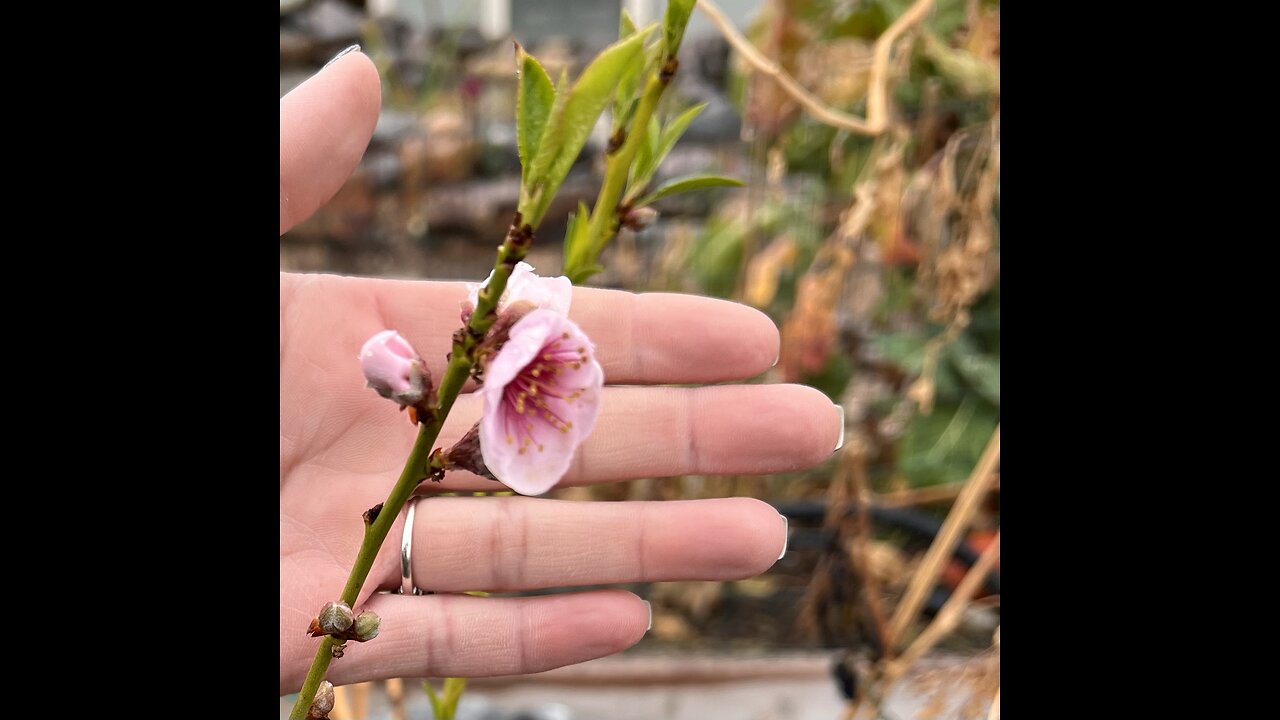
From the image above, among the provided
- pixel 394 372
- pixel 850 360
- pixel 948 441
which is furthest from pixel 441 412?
pixel 850 360

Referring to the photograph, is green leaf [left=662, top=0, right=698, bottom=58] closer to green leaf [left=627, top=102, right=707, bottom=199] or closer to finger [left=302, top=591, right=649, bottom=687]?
green leaf [left=627, top=102, right=707, bottom=199]

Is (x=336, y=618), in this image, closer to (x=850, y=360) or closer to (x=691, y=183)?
(x=691, y=183)

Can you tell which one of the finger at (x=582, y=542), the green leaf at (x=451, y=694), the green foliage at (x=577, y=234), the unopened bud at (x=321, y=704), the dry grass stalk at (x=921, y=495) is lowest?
the dry grass stalk at (x=921, y=495)

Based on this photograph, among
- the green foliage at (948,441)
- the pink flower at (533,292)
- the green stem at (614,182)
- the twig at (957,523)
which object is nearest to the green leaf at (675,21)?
the green stem at (614,182)

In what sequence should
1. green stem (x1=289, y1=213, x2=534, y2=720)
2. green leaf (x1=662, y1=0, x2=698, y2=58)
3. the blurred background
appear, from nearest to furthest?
1. green stem (x1=289, y1=213, x2=534, y2=720)
2. green leaf (x1=662, y1=0, x2=698, y2=58)
3. the blurred background

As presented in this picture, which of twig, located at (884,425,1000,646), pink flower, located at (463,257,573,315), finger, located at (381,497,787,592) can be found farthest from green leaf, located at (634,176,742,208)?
twig, located at (884,425,1000,646)

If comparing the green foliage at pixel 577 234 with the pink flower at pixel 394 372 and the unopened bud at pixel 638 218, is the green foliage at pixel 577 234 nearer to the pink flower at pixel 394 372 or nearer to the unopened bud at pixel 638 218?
the unopened bud at pixel 638 218

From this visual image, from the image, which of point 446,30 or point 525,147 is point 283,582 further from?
point 446,30
